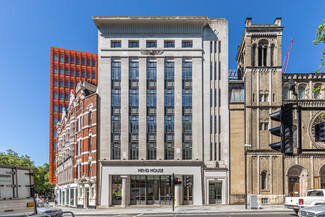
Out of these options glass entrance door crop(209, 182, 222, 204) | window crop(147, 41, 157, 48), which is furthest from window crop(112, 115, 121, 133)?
glass entrance door crop(209, 182, 222, 204)

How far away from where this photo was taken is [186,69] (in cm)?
4428

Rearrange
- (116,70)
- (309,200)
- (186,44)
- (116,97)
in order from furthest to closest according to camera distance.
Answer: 1. (186,44)
2. (116,70)
3. (116,97)
4. (309,200)

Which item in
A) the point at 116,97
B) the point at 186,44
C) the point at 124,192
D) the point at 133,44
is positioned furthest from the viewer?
the point at 186,44

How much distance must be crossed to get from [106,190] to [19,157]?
4916cm

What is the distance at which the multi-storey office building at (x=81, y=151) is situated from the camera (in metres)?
43.5

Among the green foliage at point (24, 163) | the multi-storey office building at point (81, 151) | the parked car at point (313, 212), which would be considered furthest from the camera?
the green foliage at point (24, 163)

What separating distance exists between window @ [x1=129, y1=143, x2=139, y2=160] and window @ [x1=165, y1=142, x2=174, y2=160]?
12.1ft

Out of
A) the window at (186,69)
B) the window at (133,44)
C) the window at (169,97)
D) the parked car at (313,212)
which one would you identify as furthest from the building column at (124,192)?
the parked car at (313,212)

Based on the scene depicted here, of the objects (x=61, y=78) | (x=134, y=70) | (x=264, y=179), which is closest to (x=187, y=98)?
(x=134, y=70)

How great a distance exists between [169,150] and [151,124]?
4057 millimetres

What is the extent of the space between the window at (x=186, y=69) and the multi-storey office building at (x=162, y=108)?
5.2 inches

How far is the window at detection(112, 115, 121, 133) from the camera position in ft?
142

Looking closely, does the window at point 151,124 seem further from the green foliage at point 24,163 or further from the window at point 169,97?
the green foliage at point 24,163

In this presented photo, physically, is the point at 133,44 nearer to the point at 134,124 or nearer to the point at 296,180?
the point at 134,124
